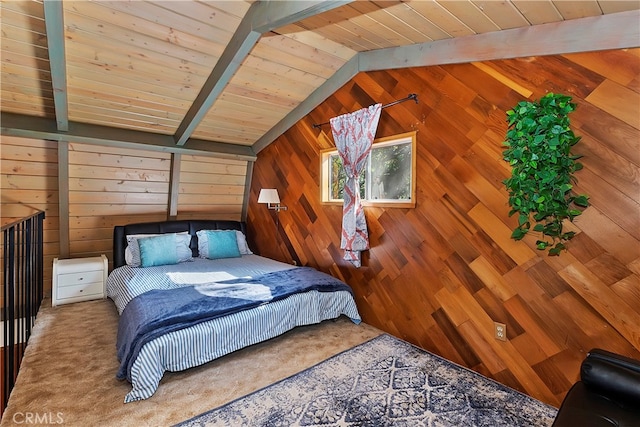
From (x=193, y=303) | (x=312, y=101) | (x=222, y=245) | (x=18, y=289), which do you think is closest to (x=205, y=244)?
(x=222, y=245)

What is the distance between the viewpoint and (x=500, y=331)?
7.77 feet

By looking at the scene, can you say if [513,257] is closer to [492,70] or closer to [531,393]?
[531,393]

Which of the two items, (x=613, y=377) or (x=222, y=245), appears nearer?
(x=613, y=377)

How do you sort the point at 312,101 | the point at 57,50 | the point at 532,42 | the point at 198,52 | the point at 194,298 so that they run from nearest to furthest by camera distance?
the point at 532,42
the point at 57,50
the point at 194,298
the point at 198,52
the point at 312,101

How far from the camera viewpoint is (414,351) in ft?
9.21

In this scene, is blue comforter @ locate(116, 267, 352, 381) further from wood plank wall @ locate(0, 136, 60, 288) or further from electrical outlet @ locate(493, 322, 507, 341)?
wood plank wall @ locate(0, 136, 60, 288)

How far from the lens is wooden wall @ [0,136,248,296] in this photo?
11.5 ft

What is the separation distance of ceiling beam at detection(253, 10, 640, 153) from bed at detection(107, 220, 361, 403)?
219cm

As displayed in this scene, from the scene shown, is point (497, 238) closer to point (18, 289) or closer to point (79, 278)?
point (18, 289)

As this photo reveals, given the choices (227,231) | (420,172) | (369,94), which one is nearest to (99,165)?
(227,231)

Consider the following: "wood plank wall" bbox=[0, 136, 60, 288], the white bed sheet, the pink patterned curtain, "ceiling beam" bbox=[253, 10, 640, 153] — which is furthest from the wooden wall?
"ceiling beam" bbox=[253, 10, 640, 153]

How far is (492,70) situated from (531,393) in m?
2.27

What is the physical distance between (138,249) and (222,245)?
999 mm

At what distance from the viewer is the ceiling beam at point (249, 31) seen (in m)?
2.04
